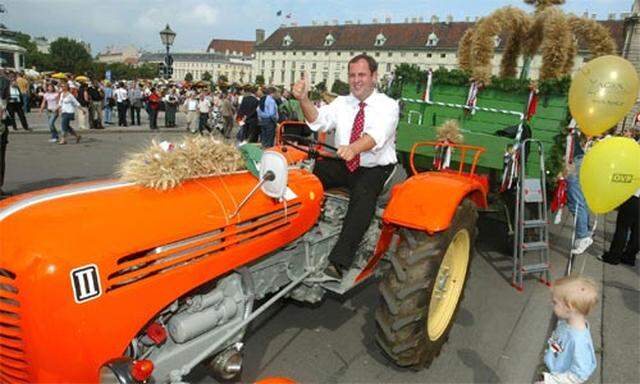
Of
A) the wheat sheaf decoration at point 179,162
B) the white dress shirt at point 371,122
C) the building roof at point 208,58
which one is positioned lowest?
the wheat sheaf decoration at point 179,162

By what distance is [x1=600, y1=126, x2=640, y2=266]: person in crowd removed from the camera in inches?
216

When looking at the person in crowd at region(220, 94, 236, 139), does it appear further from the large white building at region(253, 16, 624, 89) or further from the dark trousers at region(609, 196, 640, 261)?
the large white building at region(253, 16, 624, 89)

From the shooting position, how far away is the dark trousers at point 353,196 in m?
3.01

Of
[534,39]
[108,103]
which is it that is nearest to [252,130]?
[108,103]

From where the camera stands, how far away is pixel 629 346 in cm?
357

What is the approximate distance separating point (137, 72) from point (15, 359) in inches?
4875

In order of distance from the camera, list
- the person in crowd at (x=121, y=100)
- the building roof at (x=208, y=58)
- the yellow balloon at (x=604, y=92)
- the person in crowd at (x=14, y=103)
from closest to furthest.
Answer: the yellow balloon at (x=604, y=92) < the person in crowd at (x=14, y=103) < the person in crowd at (x=121, y=100) < the building roof at (x=208, y=58)

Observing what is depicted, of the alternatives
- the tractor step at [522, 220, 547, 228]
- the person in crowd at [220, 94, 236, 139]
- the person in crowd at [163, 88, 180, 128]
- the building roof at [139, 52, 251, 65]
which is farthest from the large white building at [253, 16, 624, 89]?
→ the tractor step at [522, 220, 547, 228]

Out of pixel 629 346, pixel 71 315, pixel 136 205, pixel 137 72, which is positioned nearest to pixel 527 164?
pixel 629 346

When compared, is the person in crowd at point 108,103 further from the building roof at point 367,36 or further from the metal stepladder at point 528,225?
the building roof at point 367,36

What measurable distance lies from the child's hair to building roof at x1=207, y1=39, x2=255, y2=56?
496 feet

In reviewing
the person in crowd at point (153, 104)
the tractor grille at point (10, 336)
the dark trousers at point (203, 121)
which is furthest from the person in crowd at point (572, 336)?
the dark trousers at point (203, 121)

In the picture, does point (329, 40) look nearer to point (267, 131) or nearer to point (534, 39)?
point (267, 131)

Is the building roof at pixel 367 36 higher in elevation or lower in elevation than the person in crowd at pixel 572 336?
higher
